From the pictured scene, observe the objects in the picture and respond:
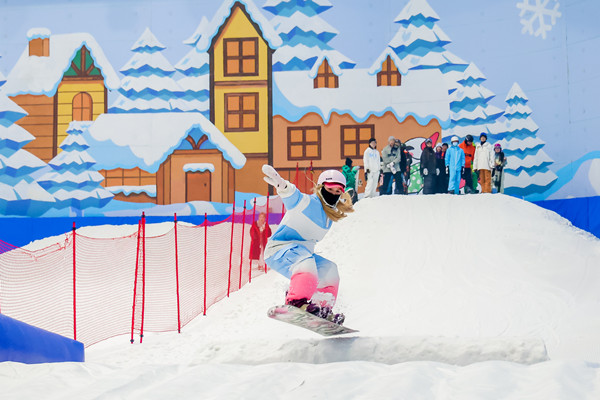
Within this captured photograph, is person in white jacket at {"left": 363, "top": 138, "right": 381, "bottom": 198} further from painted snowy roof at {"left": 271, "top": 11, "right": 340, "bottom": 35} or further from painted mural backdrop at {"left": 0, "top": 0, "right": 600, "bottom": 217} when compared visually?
painted snowy roof at {"left": 271, "top": 11, "right": 340, "bottom": 35}

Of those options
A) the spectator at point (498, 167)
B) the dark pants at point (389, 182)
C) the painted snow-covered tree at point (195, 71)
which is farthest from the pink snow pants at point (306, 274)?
the painted snow-covered tree at point (195, 71)

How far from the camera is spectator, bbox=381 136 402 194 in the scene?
12125mm

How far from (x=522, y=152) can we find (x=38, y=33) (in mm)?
A: 11091

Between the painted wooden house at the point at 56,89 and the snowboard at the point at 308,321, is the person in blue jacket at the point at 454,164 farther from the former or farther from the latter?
the snowboard at the point at 308,321

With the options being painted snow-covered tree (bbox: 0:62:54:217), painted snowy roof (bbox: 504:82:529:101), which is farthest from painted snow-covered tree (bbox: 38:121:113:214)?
painted snowy roof (bbox: 504:82:529:101)

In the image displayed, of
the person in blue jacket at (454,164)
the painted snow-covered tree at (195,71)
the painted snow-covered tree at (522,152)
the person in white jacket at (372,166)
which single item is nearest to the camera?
the person in white jacket at (372,166)

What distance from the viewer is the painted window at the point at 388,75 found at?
13.8 m

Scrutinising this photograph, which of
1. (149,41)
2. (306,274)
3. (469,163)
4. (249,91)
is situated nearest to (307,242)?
(306,274)

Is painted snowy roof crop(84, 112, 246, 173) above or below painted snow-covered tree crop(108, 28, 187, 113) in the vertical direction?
below

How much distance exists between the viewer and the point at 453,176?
1236 centimetres

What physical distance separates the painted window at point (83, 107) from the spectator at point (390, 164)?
265 inches

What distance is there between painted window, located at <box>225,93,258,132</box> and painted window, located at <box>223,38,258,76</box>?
573mm

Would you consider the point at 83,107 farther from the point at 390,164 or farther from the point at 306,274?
the point at 306,274

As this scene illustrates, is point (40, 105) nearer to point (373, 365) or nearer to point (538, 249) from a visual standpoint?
point (538, 249)
